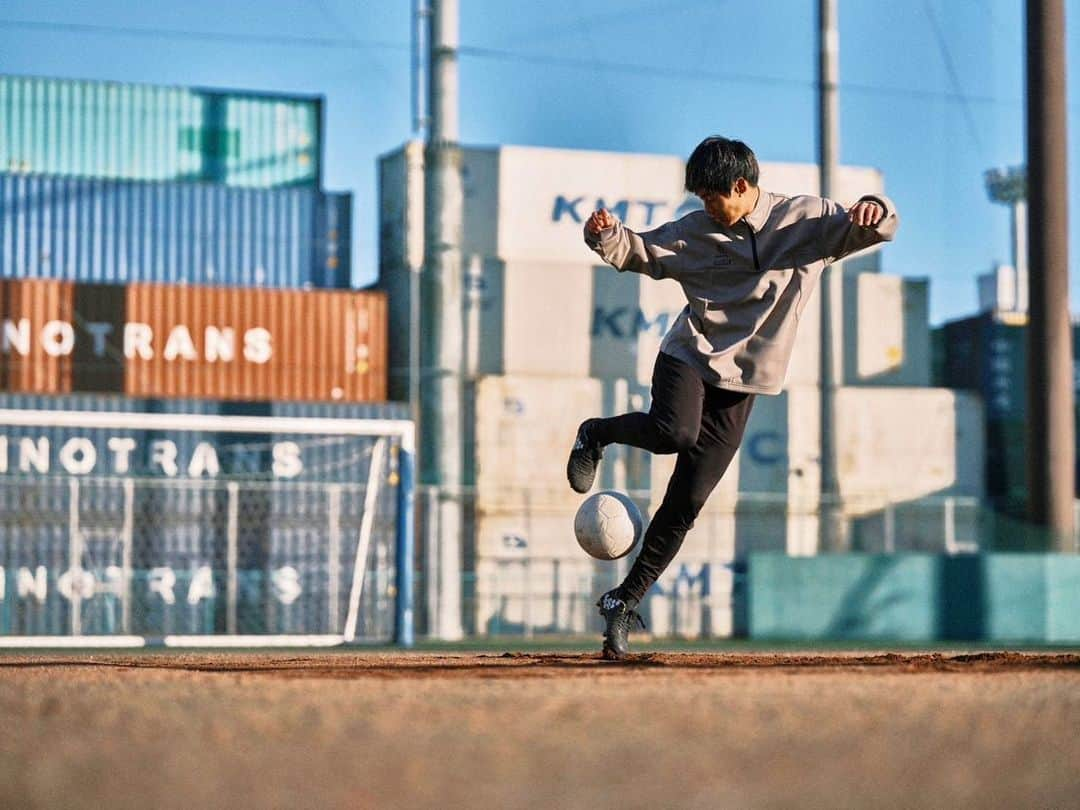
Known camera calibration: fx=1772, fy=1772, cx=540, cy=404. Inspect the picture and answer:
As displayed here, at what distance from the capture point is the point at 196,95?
1300 inches

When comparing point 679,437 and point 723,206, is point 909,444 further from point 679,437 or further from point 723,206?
point 679,437

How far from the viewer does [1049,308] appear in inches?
976

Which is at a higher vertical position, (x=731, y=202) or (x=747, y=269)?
(x=731, y=202)

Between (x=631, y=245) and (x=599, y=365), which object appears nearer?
(x=631, y=245)

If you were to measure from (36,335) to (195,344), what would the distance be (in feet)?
8.65

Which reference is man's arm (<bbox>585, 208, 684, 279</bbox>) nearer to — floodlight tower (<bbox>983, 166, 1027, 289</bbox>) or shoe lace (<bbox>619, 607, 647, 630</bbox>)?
shoe lace (<bbox>619, 607, 647, 630</bbox>)

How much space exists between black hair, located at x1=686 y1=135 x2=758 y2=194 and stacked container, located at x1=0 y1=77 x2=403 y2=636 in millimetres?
16979

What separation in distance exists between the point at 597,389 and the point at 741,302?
1014 inches

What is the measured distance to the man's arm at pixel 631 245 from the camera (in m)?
7.23

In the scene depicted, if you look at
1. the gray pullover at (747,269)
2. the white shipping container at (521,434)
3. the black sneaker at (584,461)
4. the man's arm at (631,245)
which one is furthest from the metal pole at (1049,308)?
the black sneaker at (584,461)

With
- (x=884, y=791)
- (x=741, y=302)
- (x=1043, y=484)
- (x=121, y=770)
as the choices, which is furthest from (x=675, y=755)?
(x=1043, y=484)

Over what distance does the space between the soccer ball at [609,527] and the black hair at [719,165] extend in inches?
53.3

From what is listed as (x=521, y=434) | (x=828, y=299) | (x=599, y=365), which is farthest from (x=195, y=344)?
(x=828, y=299)

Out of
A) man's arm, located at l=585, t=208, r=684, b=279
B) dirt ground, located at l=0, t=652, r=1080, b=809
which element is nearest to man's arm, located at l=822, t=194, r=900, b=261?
man's arm, located at l=585, t=208, r=684, b=279
